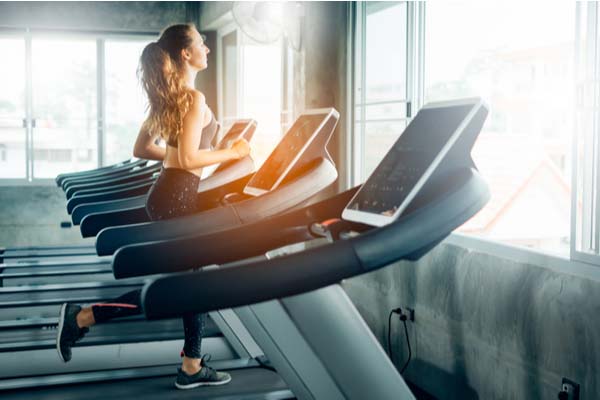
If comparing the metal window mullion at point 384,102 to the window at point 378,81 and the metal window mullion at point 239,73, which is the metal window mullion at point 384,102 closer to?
the window at point 378,81

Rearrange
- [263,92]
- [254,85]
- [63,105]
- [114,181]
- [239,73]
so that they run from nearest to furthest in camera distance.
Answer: [114,181] < [263,92] < [254,85] < [239,73] < [63,105]

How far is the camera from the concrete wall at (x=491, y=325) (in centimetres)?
237

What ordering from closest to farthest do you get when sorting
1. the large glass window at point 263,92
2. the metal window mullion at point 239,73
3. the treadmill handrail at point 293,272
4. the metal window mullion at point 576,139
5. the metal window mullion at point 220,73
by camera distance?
the treadmill handrail at point 293,272 < the metal window mullion at point 576,139 < the large glass window at point 263,92 < the metal window mullion at point 239,73 < the metal window mullion at point 220,73

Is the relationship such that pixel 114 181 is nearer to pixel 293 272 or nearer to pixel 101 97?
pixel 101 97

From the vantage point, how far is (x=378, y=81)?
4.02m

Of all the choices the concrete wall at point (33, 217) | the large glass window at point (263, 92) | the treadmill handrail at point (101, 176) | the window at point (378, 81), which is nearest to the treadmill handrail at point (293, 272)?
the window at point (378, 81)

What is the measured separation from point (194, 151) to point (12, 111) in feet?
19.6

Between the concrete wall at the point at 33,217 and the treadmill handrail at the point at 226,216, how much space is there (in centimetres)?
587

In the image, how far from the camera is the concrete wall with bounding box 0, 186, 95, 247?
7.89 meters

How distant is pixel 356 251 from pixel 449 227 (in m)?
0.23

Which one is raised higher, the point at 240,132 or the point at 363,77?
the point at 363,77

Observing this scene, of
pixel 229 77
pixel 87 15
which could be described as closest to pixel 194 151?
pixel 229 77

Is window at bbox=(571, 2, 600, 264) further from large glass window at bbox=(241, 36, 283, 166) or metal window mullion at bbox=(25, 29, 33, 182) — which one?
metal window mullion at bbox=(25, 29, 33, 182)

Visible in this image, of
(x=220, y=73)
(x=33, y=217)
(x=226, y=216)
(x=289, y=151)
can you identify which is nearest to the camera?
(x=226, y=216)
